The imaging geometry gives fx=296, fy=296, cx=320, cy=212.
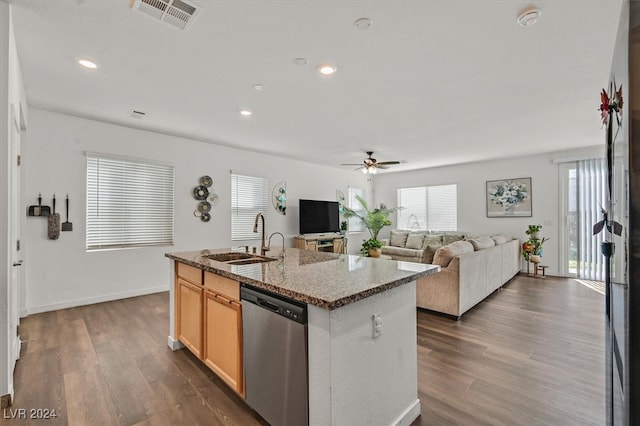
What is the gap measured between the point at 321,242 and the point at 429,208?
3228mm

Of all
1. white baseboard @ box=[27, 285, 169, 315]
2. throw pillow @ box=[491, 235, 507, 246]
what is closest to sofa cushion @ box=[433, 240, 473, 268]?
throw pillow @ box=[491, 235, 507, 246]

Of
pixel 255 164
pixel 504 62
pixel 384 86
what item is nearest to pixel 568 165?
pixel 504 62

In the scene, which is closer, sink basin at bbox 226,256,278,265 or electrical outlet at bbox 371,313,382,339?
electrical outlet at bbox 371,313,382,339

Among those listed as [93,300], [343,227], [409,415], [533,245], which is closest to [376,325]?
[409,415]

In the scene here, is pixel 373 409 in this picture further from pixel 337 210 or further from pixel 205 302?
pixel 337 210

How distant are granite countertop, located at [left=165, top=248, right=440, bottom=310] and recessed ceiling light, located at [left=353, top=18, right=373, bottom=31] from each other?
1.66 metres

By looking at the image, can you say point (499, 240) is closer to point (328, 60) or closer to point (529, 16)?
point (529, 16)

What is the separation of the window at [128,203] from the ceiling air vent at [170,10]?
302 centimetres

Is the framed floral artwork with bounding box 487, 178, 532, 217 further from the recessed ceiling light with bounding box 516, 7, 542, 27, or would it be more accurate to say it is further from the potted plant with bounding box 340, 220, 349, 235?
the recessed ceiling light with bounding box 516, 7, 542, 27

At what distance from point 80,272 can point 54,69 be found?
263 cm

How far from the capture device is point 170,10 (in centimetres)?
190

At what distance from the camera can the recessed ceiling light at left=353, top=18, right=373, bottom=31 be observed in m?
1.97

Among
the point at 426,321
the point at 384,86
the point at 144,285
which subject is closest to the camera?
the point at 384,86

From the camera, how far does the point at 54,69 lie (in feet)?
8.82
